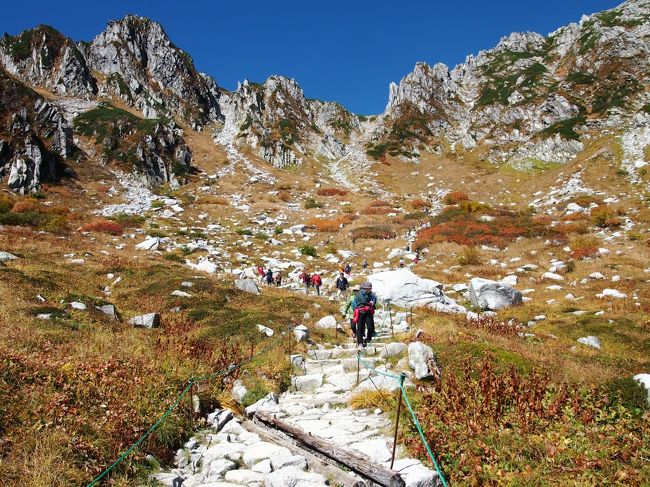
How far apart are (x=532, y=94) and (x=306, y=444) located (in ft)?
289

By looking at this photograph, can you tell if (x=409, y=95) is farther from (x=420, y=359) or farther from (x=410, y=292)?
(x=420, y=359)

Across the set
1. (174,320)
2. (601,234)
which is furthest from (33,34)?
(601,234)

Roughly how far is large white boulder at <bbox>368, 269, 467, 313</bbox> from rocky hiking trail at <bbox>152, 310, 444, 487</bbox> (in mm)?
8621

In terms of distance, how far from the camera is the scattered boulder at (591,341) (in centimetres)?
1223

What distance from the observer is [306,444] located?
248 inches

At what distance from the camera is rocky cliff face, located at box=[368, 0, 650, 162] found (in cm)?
6316

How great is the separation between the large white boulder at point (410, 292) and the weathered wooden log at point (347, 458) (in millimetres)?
11959

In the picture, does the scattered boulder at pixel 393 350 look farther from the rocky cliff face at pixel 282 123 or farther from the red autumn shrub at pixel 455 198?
the rocky cliff face at pixel 282 123

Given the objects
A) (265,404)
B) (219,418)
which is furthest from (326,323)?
(219,418)

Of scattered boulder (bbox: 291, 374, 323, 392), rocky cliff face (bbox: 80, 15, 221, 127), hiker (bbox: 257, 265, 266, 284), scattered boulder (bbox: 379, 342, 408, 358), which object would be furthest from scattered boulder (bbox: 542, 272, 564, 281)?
rocky cliff face (bbox: 80, 15, 221, 127)

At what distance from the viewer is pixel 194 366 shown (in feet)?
30.0

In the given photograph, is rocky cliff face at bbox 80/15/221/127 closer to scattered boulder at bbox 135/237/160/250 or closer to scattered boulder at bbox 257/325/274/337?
scattered boulder at bbox 135/237/160/250

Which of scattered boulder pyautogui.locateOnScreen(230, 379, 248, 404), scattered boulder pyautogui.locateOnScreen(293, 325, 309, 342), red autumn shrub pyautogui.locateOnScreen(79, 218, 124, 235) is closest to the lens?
scattered boulder pyautogui.locateOnScreen(230, 379, 248, 404)

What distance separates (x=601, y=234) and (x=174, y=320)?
2845 cm
